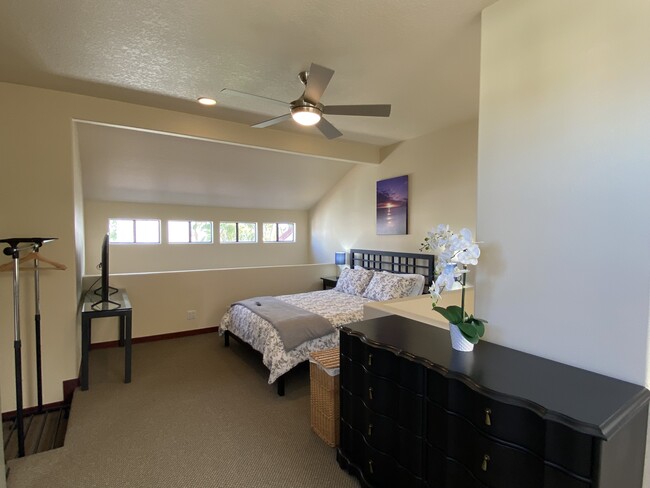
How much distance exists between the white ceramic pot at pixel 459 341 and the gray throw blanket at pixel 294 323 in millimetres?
1853

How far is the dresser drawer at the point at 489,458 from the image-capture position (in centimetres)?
112

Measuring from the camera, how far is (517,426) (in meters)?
1.20

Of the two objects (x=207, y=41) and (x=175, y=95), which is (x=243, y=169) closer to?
(x=175, y=95)

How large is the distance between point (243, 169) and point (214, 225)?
1970 mm

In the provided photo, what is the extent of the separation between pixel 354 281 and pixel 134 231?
446 cm

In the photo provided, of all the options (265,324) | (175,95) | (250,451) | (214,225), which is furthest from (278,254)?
(250,451)

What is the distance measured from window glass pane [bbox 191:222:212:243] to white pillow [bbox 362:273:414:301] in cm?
397

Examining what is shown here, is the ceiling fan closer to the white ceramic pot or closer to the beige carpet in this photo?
the white ceramic pot

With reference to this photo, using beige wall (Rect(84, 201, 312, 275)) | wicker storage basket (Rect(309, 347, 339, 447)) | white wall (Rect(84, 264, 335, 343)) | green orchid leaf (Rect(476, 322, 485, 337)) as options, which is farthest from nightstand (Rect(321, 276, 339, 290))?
green orchid leaf (Rect(476, 322, 485, 337))

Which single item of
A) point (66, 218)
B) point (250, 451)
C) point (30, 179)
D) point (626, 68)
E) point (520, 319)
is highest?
point (626, 68)

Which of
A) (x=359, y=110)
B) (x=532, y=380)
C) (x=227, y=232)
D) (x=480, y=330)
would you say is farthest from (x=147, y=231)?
(x=532, y=380)

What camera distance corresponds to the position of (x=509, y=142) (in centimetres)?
174

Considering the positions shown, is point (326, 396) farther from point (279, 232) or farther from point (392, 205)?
point (279, 232)

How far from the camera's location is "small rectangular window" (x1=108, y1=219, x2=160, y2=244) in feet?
20.9
